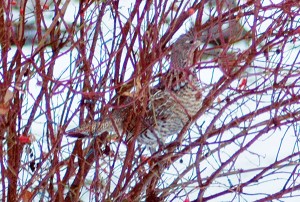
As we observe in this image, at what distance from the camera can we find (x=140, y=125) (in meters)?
3.41

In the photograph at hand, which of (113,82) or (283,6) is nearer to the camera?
(283,6)

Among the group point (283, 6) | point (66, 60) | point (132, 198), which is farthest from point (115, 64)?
point (66, 60)

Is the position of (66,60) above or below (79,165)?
above

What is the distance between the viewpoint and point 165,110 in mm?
3760

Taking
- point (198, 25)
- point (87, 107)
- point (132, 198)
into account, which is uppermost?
point (198, 25)

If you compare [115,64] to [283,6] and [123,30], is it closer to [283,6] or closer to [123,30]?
[123,30]

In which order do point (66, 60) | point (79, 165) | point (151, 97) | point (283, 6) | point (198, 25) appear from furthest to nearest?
point (66, 60)
point (79, 165)
point (198, 25)
point (151, 97)
point (283, 6)

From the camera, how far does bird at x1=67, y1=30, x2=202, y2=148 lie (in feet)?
11.3

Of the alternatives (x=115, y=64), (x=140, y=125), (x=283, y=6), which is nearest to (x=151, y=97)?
(x=140, y=125)

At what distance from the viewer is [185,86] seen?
3758mm

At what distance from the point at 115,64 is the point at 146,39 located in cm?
38

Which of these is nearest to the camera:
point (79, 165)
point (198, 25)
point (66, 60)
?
point (198, 25)

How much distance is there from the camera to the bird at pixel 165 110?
3451mm

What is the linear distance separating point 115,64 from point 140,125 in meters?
0.39
